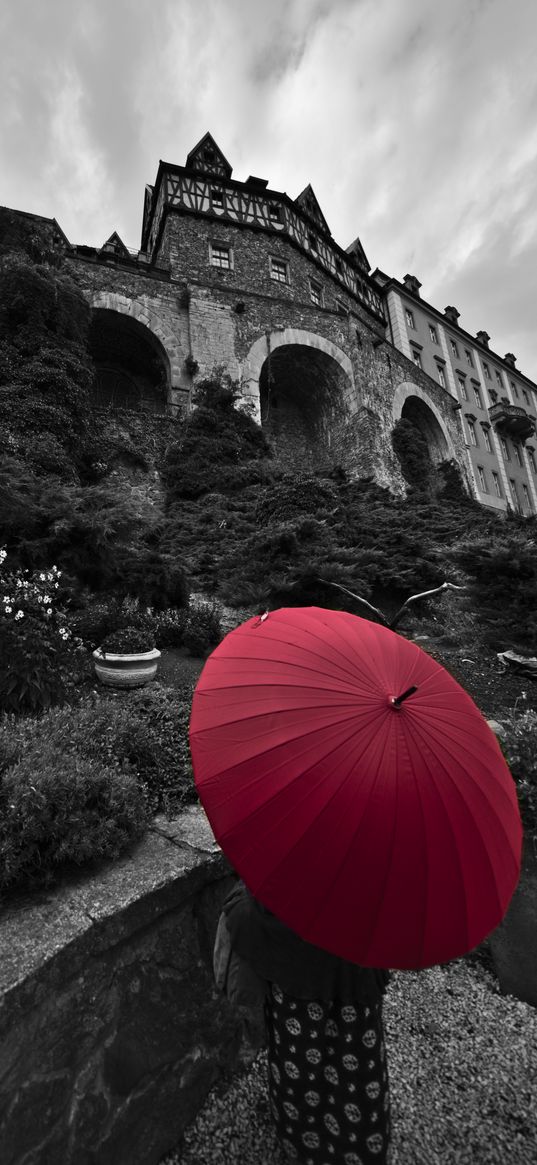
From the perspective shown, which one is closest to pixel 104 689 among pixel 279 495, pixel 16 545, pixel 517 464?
pixel 16 545

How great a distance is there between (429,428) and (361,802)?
27.8m

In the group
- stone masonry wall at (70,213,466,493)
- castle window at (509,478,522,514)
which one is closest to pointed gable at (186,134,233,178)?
stone masonry wall at (70,213,466,493)

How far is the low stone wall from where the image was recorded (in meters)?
1.35

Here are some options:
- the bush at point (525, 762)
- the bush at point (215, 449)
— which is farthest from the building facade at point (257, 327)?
the bush at point (525, 762)

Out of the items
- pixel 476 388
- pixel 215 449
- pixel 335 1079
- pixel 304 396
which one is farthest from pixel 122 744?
pixel 476 388

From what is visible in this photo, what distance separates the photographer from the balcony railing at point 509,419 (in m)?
36.2

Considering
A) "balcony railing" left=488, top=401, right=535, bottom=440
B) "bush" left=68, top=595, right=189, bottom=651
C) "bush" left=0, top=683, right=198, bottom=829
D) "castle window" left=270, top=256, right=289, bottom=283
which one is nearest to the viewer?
"bush" left=0, top=683, right=198, bottom=829

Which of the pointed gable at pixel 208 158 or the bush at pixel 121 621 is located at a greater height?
the pointed gable at pixel 208 158

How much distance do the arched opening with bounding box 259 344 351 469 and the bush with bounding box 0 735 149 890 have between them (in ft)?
64.6

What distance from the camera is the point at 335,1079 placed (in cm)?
144

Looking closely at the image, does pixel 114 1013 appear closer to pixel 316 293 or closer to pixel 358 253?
pixel 316 293

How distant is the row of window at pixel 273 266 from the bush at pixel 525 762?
75.8 ft

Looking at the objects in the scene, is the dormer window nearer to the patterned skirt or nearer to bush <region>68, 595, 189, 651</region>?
bush <region>68, 595, 189, 651</region>

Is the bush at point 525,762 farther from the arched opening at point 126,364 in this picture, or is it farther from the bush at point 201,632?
the arched opening at point 126,364
